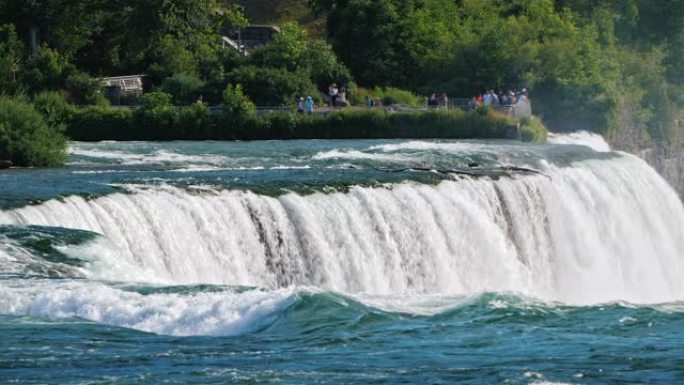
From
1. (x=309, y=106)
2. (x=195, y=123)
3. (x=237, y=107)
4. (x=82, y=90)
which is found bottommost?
(x=195, y=123)

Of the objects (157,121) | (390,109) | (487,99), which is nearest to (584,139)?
(487,99)

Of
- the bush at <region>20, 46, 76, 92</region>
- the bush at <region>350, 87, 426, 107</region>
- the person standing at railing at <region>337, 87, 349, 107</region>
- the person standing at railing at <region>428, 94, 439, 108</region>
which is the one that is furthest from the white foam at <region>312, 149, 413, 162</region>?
the bush at <region>20, 46, 76, 92</region>

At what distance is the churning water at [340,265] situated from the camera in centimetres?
1991

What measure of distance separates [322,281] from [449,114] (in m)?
24.8

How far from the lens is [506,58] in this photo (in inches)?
2525

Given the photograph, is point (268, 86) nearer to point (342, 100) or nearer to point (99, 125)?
point (342, 100)

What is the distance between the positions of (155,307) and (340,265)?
33.3 feet

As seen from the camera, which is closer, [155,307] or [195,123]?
[155,307]

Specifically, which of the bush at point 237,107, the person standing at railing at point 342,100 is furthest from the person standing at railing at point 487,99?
the bush at point 237,107

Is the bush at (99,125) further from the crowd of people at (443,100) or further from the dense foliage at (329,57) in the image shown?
the crowd of people at (443,100)

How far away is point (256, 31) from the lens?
264 feet

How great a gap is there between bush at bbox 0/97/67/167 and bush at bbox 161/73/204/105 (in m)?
18.2

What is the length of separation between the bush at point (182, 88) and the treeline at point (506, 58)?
941 cm

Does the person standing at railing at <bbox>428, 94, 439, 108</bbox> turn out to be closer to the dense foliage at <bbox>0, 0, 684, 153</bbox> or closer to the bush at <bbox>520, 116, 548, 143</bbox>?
the dense foliage at <bbox>0, 0, 684, 153</bbox>
